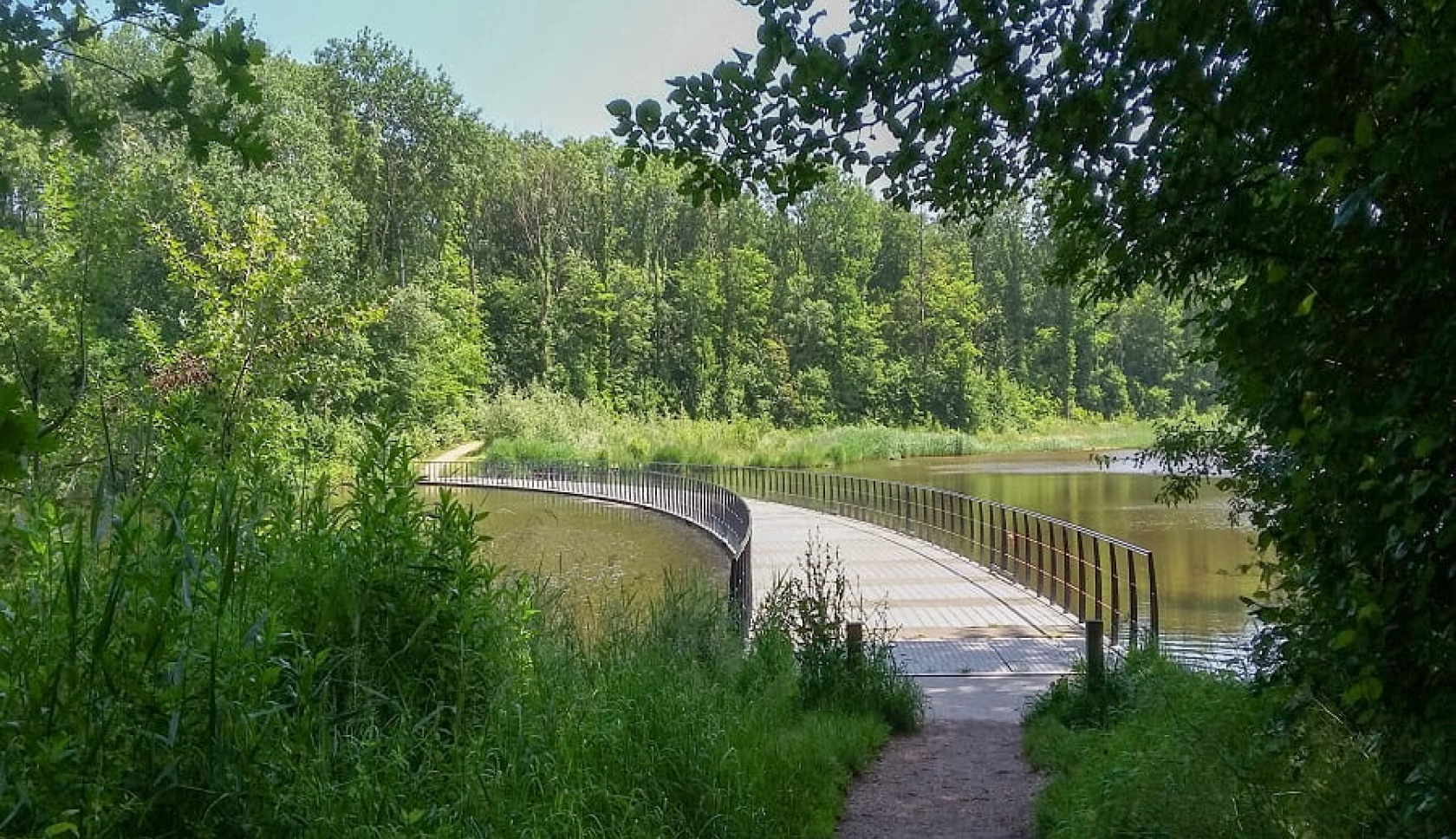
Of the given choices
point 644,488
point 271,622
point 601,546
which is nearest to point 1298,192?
point 271,622

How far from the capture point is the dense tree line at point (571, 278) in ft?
92.4

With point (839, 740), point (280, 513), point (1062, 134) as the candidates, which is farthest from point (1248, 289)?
point (839, 740)

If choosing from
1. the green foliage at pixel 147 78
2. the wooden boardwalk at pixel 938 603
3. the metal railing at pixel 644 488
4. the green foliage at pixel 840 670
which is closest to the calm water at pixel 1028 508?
the metal railing at pixel 644 488

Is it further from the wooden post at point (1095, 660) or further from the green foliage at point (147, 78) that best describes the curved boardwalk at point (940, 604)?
the green foliage at point (147, 78)

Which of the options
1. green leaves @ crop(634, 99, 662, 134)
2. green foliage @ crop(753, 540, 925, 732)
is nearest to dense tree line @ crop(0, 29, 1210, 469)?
green foliage @ crop(753, 540, 925, 732)

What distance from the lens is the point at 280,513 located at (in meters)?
3.89

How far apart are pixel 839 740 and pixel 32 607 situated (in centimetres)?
410

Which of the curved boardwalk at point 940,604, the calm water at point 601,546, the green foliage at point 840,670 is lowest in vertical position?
the calm water at point 601,546

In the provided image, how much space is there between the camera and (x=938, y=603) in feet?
39.5

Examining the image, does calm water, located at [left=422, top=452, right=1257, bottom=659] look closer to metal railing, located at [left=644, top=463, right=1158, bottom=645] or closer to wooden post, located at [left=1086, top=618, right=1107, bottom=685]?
metal railing, located at [left=644, top=463, right=1158, bottom=645]

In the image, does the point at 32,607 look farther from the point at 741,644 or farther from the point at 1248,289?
the point at 741,644

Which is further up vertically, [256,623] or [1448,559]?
[1448,559]

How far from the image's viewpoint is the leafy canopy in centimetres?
147

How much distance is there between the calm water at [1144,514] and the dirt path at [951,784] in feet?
5.24
